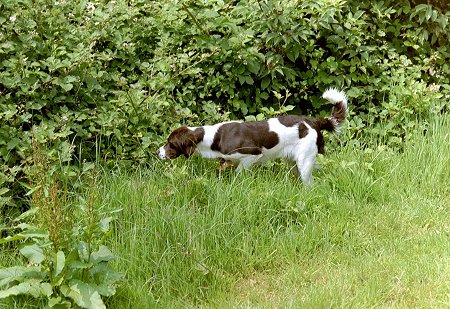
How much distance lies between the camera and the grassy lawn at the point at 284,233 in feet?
13.6

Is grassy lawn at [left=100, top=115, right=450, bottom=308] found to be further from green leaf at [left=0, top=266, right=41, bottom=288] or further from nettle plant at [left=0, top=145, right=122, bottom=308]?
green leaf at [left=0, top=266, right=41, bottom=288]

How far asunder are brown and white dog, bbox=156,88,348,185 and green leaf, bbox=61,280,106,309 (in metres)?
1.80

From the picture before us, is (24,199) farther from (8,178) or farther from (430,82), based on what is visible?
(430,82)

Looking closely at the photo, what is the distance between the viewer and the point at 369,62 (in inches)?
259

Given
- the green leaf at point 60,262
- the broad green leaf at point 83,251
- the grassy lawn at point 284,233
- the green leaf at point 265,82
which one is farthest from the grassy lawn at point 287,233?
the green leaf at point 265,82

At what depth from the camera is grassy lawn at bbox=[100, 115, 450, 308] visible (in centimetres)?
414

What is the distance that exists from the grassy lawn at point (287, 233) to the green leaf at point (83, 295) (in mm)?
306

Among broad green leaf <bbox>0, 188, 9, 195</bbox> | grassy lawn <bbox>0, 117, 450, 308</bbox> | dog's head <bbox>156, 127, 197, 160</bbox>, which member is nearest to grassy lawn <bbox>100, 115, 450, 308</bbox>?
grassy lawn <bbox>0, 117, 450, 308</bbox>

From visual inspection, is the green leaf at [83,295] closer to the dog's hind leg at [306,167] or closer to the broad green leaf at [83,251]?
the broad green leaf at [83,251]

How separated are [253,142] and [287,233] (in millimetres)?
955

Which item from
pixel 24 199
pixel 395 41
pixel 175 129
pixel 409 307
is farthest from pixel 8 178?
pixel 395 41

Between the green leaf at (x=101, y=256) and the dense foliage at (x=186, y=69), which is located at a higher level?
the dense foliage at (x=186, y=69)

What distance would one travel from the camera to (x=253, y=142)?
5.45 m

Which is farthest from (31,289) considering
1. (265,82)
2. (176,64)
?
(265,82)
